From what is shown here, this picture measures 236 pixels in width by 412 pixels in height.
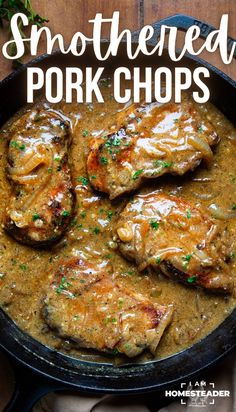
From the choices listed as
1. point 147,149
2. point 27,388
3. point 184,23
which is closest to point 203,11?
point 184,23

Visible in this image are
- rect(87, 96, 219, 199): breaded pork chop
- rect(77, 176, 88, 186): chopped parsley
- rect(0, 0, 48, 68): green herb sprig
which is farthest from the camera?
rect(0, 0, 48, 68): green herb sprig

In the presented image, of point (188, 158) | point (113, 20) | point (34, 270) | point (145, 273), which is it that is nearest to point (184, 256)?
point (145, 273)

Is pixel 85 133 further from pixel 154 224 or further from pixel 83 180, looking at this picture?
pixel 154 224

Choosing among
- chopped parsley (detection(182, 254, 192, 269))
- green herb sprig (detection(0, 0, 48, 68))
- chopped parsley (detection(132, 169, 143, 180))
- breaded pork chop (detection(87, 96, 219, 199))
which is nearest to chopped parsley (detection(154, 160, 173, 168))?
breaded pork chop (detection(87, 96, 219, 199))

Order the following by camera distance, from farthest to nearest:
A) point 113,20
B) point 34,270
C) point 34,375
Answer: point 113,20 → point 34,270 → point 34,375

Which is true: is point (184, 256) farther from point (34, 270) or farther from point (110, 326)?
point (34, 270)

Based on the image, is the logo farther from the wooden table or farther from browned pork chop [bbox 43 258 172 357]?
the wooden table
